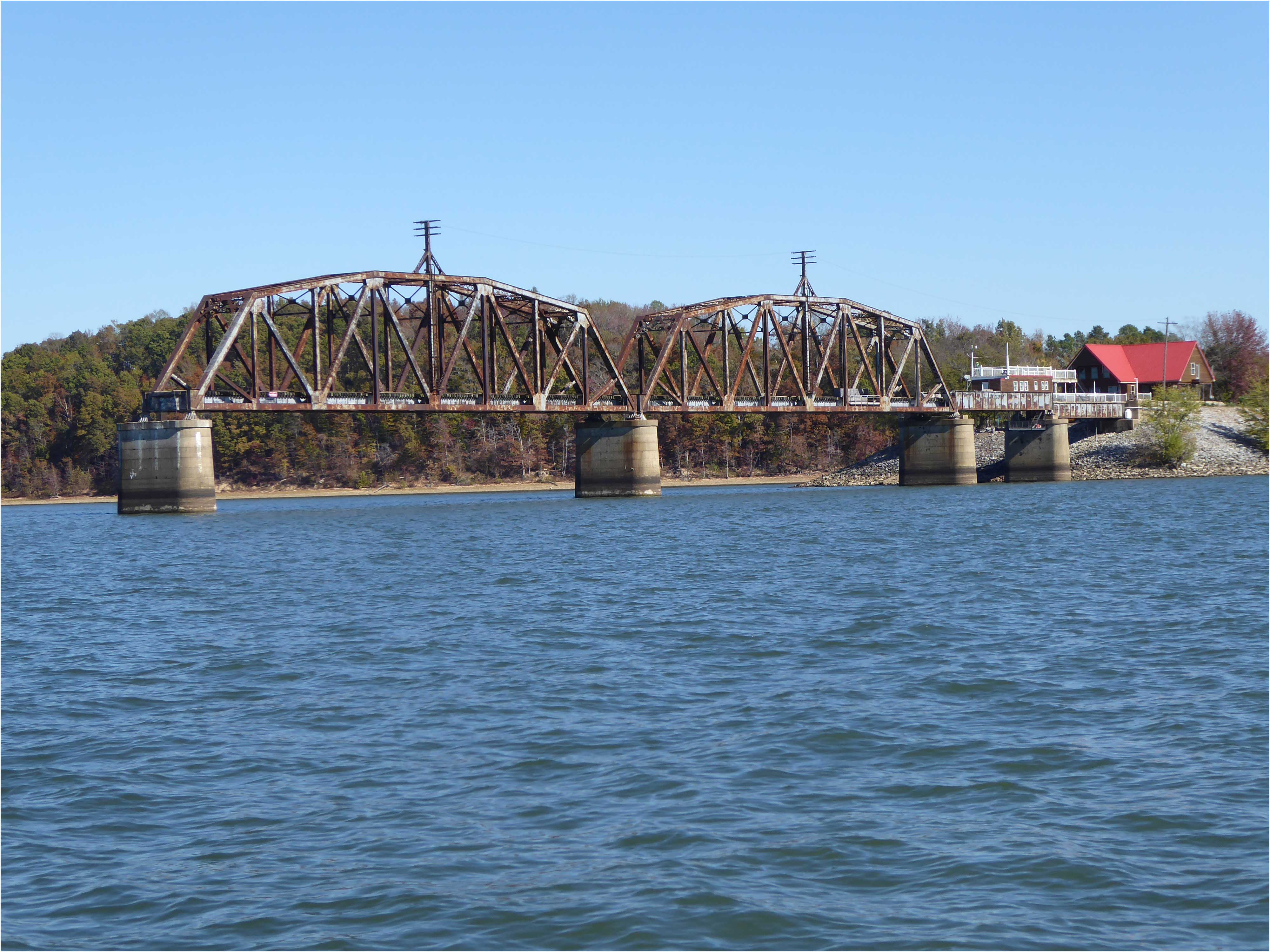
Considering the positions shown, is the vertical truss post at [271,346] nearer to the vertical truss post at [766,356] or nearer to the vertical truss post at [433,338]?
the vertical truss post at [433,338]

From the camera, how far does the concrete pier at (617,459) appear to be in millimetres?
Result: 100438

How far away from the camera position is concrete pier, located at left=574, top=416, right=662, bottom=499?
100m

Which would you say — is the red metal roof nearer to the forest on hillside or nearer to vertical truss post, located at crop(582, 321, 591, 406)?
the forest on hillside

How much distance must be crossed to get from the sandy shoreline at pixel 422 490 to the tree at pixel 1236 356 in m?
52.6

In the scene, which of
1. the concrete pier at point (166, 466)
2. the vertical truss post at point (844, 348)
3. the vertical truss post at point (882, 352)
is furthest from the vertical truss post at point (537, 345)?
the vertical truss post at point (882, 352)

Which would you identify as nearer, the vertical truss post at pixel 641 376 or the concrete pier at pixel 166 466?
the concrete pier at pixel 166 466

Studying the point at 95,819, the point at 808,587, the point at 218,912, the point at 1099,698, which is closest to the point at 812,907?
the point at 218,912

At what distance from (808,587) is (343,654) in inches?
604

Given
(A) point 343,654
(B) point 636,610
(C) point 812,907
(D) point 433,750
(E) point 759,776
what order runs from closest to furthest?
(C) point 812,907 → (E) point 759,776 → (D) point 433,750 → (A) point 343,654 → (B) point 636,610

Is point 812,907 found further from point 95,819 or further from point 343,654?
point 343,654

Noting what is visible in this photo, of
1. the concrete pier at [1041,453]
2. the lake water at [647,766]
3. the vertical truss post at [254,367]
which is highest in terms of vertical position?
the vertical truss post at [254,367]

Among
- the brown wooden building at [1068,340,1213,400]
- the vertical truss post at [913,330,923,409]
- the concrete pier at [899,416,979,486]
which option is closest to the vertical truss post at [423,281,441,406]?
the concrete pier at [899,416,979,486]

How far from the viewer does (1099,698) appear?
20031mm

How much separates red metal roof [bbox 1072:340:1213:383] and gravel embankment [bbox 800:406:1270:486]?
31.8 feet
